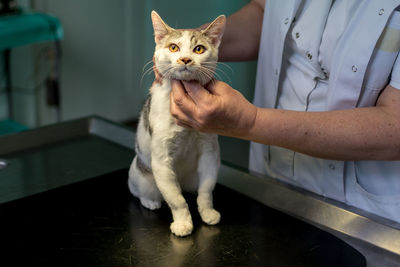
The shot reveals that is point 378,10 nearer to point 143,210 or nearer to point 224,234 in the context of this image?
point 224,234

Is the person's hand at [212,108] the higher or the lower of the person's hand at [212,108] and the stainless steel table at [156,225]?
the higher

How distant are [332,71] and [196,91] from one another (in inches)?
12.7

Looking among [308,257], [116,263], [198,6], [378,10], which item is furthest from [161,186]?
[198,6]

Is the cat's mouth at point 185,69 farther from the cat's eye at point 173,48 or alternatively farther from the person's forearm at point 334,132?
the person's forearm at point 334,132

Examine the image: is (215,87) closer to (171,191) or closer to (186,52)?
(186,52)

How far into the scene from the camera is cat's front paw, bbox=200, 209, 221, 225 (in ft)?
3.29

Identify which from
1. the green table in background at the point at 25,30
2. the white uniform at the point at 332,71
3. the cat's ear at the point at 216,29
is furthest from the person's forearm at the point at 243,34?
the green table in background at the point at 25,30

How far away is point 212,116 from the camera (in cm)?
89

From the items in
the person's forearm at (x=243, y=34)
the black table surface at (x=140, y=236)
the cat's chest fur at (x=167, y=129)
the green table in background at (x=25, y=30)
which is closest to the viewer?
the black table surface at (x=140, y=236)

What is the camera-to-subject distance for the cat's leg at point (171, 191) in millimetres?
966

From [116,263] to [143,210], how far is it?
0.22 metres

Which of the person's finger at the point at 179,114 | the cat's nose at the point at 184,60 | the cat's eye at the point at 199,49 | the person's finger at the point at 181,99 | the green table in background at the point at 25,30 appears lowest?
the green table in background at the point at 25,30

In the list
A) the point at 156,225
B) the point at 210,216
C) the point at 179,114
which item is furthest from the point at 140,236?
the point at 179,114

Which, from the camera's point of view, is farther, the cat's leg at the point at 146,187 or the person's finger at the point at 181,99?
the cat's leg at the point at 146,187
